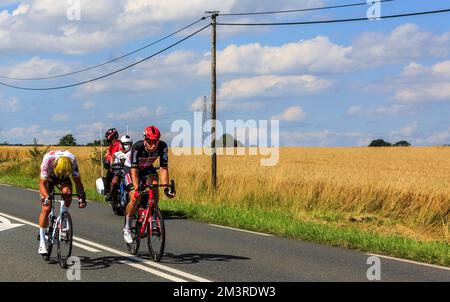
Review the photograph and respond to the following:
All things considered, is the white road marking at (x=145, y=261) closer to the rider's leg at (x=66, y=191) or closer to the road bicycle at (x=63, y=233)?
the road bicycle at (x=63, y=233)

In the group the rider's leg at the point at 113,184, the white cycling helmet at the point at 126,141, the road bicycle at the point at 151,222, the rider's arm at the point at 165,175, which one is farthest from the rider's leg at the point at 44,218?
the rider's leg at the point at 113,184

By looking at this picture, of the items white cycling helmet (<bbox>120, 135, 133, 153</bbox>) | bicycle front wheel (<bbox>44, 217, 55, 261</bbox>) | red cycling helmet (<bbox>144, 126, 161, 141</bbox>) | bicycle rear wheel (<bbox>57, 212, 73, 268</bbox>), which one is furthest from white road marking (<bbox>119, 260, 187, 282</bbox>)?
white cycling helmet (<bbox>120, 135, 133, 153</bbox>)

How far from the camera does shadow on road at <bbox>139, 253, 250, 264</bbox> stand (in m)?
9.02

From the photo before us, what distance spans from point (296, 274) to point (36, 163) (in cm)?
2911

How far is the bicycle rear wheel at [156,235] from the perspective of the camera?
8.62 meters

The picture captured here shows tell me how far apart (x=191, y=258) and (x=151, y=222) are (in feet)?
3.19

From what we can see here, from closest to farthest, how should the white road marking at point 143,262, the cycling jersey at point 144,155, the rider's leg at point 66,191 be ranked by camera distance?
the white road marking at point 143,262
the rider's leg at point 66,191
the cycling jersey at point 144,155

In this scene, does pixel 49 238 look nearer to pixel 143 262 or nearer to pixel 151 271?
pixel 143 262

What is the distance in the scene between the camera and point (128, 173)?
12.5 metres

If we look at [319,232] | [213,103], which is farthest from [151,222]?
[213,103]

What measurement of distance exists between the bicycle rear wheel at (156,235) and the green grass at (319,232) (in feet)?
11.9

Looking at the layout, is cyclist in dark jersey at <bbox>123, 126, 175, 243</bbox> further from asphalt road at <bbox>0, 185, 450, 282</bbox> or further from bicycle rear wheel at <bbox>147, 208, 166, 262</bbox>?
asphalt road at <bbox>0, 185, 450, 282</bbox>

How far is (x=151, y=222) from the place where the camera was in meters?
8.76

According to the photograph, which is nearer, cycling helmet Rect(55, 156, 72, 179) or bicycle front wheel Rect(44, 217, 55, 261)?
cycling helmet Rect(55, 156, 72, 179)
